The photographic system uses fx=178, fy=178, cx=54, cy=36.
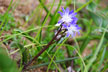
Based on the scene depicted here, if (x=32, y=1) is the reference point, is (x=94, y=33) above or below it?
below

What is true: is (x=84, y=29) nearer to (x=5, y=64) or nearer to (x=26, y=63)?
(x=26, y=63)

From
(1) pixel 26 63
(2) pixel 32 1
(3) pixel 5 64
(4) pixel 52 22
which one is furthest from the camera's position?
(2) pixel 32 1

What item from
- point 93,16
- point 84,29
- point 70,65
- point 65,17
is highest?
point 65,17

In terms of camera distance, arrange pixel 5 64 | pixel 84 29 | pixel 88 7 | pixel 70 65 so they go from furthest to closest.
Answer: pixel 84 29 < pixel 88 7 < pixel 70 65 < pixel 5 64

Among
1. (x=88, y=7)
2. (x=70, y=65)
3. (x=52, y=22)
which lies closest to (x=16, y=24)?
(x=52, y=22)

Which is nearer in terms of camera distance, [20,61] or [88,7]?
[20,61]

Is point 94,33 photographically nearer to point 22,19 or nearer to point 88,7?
point 88,7

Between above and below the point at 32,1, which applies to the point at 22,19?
below

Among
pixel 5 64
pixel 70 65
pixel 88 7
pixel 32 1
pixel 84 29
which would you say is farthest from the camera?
pixel 84 29

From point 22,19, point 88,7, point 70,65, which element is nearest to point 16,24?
point 22,19
